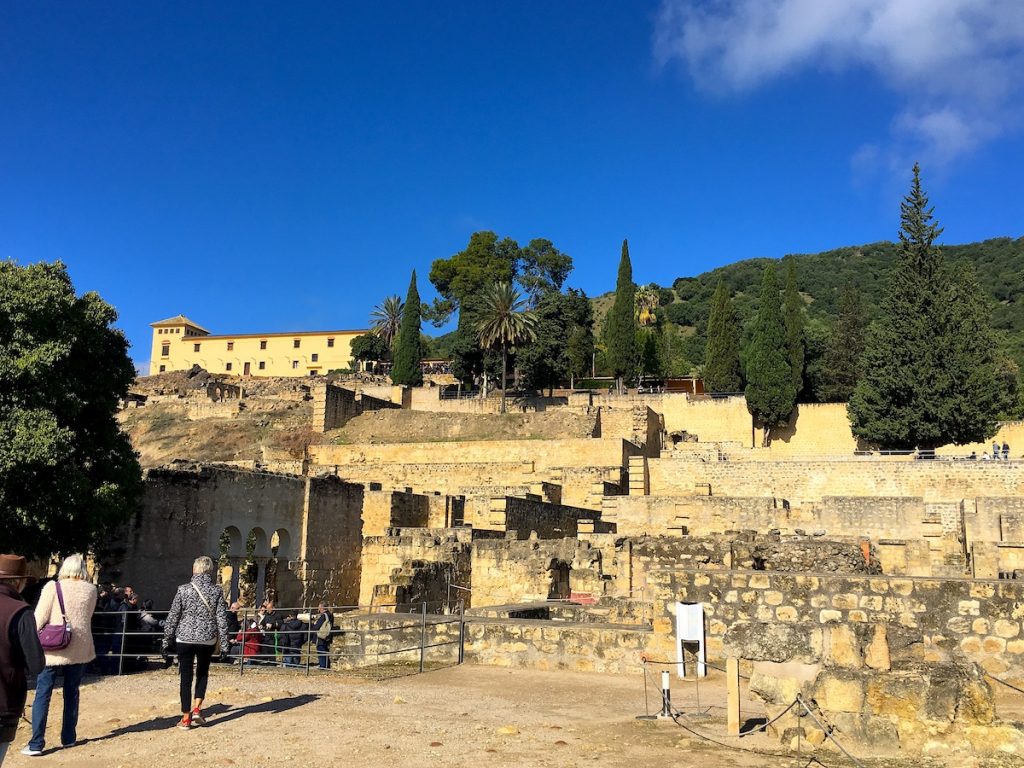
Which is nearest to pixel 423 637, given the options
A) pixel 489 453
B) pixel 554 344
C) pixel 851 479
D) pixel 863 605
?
pixel 863 605

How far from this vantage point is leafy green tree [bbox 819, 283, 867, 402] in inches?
1773

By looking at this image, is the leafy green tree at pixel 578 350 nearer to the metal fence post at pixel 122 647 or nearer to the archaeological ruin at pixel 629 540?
the archaeological ruin at pixel 629 540

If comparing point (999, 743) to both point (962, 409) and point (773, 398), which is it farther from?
point (773, 398)

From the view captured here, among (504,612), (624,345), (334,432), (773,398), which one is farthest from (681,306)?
(504,612)

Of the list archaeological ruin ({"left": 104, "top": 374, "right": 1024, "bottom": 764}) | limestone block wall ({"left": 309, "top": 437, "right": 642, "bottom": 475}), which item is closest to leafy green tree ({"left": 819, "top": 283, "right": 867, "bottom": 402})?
archaeological ruin ({"left": 104, "top": 374, "right": 1024, "bottom": 764})

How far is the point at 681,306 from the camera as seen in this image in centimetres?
9781

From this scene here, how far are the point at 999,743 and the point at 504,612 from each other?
21.8 feet

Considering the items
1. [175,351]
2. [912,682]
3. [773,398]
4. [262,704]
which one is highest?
[175,351]

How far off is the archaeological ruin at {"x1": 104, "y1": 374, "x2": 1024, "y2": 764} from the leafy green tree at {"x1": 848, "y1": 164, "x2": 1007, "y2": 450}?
3.80 meters

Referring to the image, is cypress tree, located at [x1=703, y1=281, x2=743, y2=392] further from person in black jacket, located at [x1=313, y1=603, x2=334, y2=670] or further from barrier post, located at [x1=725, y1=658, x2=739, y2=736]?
barrier post, located at [x1=725, y1=658, x2=739, y2=736]

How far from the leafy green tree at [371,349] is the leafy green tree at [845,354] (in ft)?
122

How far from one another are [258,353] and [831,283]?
66727 mm

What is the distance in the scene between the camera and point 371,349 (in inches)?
2798

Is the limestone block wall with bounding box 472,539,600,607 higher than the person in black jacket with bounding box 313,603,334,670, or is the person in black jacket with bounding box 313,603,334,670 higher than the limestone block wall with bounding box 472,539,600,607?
the limestone block wall with bounding box 472,539,600,607
